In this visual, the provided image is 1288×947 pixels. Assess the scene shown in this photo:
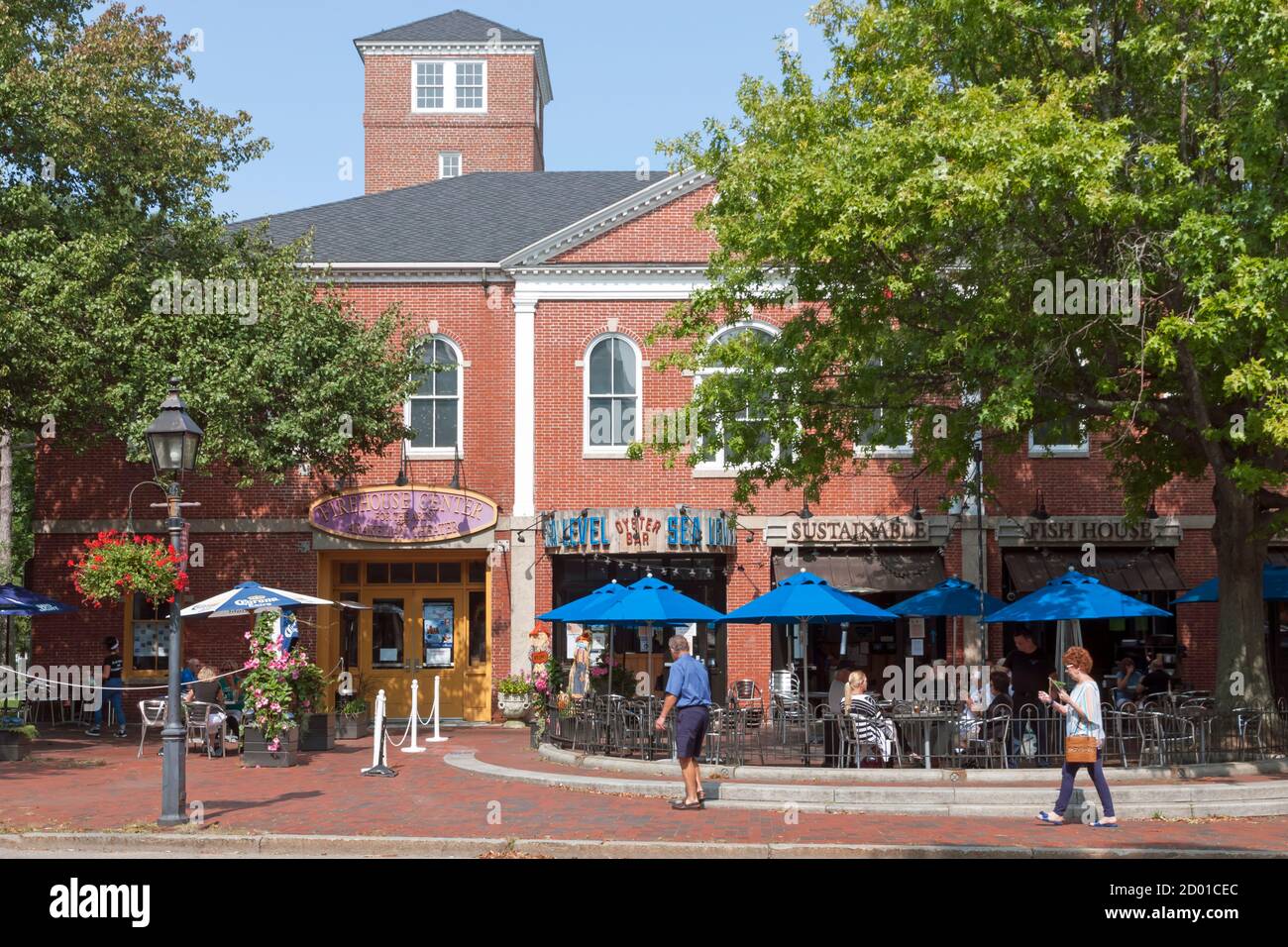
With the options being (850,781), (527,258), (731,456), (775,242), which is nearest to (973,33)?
(775,242)

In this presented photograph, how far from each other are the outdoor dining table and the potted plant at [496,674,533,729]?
971cm

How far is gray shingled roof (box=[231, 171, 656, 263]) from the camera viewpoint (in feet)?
85.7

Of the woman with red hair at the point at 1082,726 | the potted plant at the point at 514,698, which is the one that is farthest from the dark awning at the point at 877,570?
the woman with red hair at the point at 1082,726

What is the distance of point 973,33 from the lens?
51.4 ft

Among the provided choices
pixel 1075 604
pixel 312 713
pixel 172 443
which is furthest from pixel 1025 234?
pixel 312 713

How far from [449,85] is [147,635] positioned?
91.7 feet

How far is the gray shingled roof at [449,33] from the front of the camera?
152 feet

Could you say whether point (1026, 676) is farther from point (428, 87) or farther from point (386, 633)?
point (428, 87)

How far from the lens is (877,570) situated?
2430cm

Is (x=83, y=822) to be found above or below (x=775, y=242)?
below

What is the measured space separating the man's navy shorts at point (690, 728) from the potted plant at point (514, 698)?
10.6 meters

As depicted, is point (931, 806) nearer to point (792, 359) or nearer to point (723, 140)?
point (792, 359)

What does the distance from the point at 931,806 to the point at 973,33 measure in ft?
29.5

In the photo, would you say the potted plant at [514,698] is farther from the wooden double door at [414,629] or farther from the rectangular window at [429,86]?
the rectangular window at [429,86]
